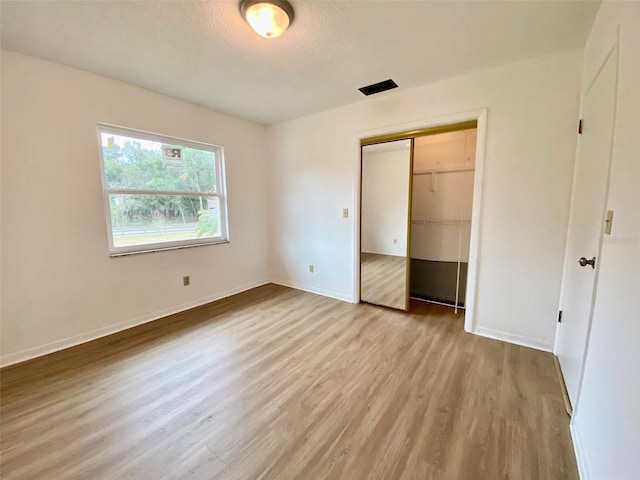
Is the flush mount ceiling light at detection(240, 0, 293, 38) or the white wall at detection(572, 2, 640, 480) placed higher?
the flush mount ceiling light at detection(240, 0, 293, 38)

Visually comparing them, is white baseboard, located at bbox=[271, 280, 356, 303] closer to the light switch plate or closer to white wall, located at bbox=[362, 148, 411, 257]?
white wall, located at bbox=[362, 148, 411, 257]

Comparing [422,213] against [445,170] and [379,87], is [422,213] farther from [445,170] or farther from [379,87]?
[379,87]

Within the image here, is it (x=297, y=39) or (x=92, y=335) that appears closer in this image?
(x=297, y=39)

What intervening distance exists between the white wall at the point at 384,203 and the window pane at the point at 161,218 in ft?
7.04

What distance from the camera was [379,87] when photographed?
272cm

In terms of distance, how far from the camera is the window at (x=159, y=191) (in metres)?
2.66

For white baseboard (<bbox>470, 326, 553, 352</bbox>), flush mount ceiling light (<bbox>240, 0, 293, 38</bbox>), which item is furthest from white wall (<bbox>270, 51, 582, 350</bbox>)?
flush mount ceiling light (<bbox>240, 0, 293, 38</bbox>)

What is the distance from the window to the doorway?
1.99 meters

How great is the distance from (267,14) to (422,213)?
278 cm

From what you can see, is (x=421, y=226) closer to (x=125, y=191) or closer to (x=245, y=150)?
(x=245, y=150)

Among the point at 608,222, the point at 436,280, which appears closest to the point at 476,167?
the point at 608,222

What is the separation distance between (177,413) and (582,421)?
2.25 meters

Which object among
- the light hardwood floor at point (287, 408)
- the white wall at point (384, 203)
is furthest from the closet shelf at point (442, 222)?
the light hardwood floor at point (287, 408)

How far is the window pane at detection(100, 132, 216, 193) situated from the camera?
263cm
